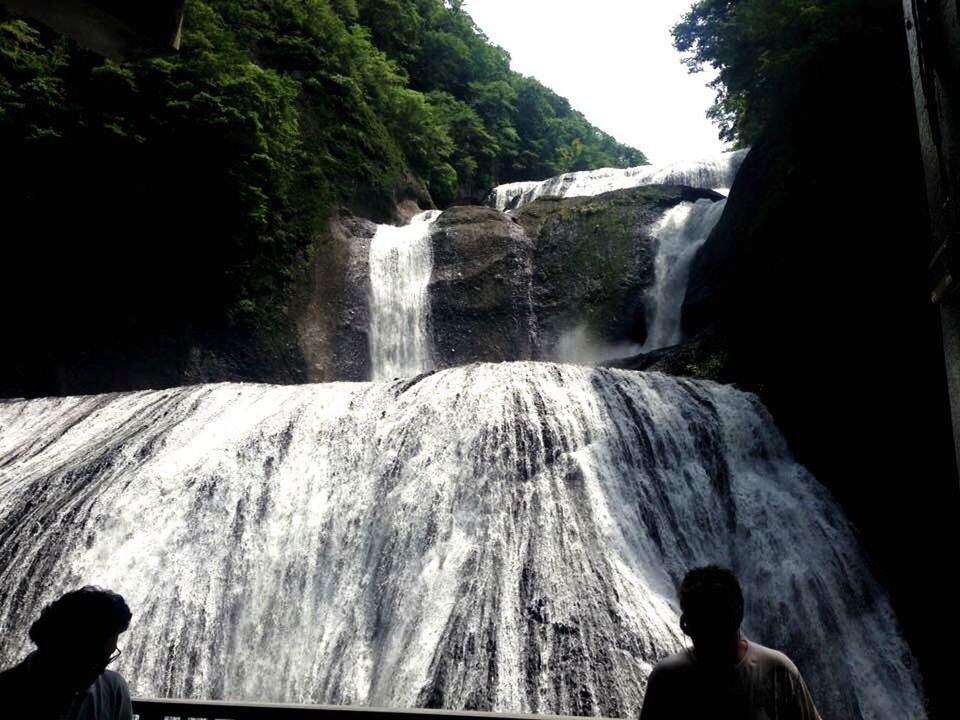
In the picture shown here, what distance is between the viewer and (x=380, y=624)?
6.10 m

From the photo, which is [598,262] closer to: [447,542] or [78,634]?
[447,542]

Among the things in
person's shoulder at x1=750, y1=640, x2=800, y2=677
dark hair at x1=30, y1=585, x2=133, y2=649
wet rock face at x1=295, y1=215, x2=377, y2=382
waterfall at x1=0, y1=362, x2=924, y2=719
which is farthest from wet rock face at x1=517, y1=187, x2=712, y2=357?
dark hair at x1=30, y1=585, x2=133, y2=649

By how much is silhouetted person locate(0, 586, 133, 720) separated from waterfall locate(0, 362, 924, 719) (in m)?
3.83

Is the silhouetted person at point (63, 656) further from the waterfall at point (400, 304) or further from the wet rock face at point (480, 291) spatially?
the wet rock face at point (480, 291)

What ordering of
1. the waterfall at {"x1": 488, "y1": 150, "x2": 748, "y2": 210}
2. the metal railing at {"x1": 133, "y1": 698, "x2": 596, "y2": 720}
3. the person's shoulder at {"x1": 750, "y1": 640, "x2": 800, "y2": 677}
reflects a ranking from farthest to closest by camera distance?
the waterfall at {"x1": 488, "y1": 150, "x2": 748, "y2": 210}, the metal railing at {"x1": 133, "y1": 698, "x2": 596, "y2": 720}, the person's shoulder at {"x1": 750, "y1": 640, "x2": 800, "y2": 677}

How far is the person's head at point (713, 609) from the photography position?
185 cm

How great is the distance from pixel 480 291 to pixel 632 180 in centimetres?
782

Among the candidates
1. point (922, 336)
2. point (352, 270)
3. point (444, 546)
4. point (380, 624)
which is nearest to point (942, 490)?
point (922, 336)

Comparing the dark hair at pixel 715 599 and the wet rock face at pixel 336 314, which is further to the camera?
the wet rock face at pixel 336 314

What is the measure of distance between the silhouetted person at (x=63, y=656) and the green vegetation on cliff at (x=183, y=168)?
40.3ft

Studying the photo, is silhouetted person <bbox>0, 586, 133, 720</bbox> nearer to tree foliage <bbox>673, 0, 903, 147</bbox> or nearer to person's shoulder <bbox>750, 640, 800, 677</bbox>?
person's shoulder <bbox>750, 640, 800, 677</bbox>

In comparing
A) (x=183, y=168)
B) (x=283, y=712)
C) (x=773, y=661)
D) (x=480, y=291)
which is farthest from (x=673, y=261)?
(x=283, y=712)

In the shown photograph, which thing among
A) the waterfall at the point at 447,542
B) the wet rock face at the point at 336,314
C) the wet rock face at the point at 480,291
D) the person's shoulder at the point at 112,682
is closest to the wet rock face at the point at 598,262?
the wet rock face at the point at 480,291

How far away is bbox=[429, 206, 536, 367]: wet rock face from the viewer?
15156mm
